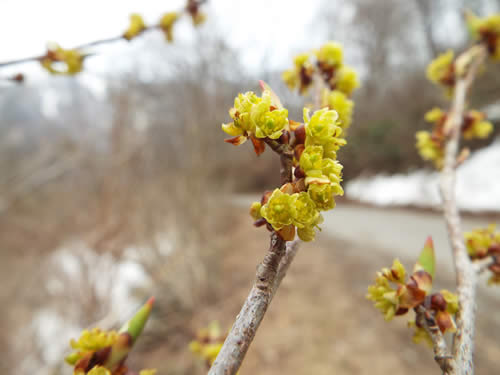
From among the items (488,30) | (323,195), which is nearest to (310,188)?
(323,195)

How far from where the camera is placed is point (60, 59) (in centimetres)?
91

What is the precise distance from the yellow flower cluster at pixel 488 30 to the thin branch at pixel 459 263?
287 millimetres

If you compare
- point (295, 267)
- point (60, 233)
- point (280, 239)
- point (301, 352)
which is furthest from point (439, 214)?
point (60, 233)

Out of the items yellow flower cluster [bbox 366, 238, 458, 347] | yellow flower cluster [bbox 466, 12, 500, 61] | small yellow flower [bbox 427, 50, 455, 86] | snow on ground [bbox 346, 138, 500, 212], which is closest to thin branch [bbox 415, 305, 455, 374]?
yellow flower cluster [bbox 366, 238, 458, 347]

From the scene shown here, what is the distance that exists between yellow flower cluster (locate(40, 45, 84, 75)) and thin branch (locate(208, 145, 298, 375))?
1.01 metres

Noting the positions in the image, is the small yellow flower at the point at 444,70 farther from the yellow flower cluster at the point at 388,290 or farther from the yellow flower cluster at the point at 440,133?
the yellow flower cluster at the point at 388,290

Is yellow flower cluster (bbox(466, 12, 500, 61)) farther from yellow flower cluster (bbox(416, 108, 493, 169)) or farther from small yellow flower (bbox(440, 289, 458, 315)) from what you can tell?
small yellow flower (bbox(440, 289, 458, 315))

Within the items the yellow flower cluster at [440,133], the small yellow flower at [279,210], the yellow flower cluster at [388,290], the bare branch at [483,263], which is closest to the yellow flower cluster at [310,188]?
the small yellow flower at [279,210]

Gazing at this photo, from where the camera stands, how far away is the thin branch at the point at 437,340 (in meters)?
0.35

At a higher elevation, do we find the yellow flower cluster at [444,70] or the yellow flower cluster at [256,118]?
the yellow flower cluster at [256,118]

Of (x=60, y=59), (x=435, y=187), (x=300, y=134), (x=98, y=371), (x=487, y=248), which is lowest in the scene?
(x=435, y=187)

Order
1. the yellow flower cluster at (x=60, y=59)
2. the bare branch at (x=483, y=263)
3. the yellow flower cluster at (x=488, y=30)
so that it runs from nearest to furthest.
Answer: the bare branch at (x=483, y=263) < the yellow flower cluster at (x=60, y=59) < the yellow flower cluster at (x=488, y=30)

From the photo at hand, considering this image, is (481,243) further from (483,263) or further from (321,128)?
(321,128)

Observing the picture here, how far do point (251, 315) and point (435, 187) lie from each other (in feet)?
23.3
